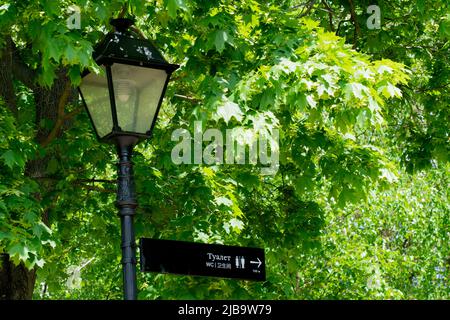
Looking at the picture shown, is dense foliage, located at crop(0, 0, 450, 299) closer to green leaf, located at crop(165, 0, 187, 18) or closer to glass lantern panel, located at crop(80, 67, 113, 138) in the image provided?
green leaf, located at crop(165, 0, 187, 18)

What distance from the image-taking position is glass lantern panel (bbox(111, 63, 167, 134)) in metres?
5.92

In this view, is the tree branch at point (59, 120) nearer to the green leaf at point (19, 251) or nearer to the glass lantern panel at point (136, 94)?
the green leaf at point (19, 251)

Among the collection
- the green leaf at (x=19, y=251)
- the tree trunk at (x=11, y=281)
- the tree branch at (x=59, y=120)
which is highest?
the tree branch at (x=59, y=120)

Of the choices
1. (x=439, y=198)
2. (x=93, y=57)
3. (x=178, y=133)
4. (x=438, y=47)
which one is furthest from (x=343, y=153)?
(x=439, y=198)

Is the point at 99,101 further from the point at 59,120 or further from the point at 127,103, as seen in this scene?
the point at 59,120

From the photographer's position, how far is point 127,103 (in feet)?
19.5

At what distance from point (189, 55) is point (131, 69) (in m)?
2.52

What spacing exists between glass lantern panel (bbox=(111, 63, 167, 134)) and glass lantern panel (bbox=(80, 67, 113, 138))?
0.11 meters

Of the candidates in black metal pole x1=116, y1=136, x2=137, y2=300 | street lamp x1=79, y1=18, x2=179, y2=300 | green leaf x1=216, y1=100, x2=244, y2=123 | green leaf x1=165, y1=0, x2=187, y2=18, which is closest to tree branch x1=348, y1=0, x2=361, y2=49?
green leaf x1=216, y1=100, x2=244, y2=123

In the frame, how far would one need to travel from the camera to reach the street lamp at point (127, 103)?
5.86m

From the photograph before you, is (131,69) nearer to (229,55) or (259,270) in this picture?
(259,270)

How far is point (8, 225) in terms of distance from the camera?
6.54 m

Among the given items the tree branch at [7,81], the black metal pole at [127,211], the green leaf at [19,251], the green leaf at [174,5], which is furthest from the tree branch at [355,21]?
the green leaf at [19,251]

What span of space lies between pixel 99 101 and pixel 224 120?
1.53 metres
